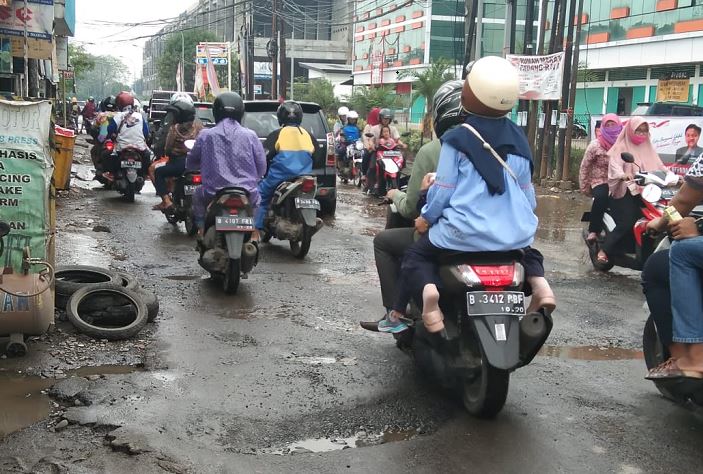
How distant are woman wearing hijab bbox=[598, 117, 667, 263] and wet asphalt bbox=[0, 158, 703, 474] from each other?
1.14 meters

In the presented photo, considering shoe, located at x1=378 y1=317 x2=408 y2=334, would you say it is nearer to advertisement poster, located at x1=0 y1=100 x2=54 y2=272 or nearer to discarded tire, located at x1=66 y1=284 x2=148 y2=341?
discarded tire, located at x1=66 y1=284 x2=148 y2=341

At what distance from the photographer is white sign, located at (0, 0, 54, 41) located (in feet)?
28.1

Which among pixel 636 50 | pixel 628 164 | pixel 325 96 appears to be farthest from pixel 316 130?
pixel 325 96

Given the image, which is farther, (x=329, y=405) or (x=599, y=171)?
(x=599, y=171)

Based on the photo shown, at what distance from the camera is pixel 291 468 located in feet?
12.0

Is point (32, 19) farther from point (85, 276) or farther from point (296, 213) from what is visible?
point (85, 276)

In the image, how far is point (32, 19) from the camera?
28.6 ft

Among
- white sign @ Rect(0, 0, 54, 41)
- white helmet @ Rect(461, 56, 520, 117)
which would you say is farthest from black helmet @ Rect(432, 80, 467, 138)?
white sign @ Rect(0, 0, 54, 41)

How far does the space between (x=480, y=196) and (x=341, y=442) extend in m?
1.48

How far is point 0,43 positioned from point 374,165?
8.44 m

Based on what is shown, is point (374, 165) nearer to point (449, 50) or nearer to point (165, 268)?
Answer: point (165, 268)

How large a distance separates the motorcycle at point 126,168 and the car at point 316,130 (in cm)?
252

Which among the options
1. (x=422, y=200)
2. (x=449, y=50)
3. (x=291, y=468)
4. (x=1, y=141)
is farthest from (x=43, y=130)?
(x=449, y=50)

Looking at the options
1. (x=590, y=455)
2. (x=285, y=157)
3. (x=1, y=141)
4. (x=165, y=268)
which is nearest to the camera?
(x=590, y=455)
